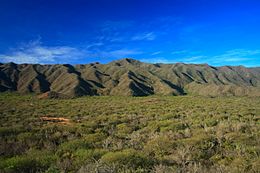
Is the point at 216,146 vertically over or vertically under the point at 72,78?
under

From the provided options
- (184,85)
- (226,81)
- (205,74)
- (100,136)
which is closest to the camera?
(100,136)

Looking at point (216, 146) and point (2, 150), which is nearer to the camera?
point (2, 150)

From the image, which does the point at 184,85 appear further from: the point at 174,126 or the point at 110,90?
the point at 174,126

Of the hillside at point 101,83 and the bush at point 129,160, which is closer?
the bush at point 129,160

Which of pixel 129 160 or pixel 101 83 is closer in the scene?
pixel 129 160

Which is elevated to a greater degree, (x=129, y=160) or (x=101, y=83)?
(x=101, y=83)

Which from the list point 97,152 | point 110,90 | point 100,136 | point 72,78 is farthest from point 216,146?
point 72,78

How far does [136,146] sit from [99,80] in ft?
398

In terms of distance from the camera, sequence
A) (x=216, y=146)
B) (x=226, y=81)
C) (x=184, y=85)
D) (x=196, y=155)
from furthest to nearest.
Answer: (x=226, y=81) → (x=184, y=85) → (x=216, y=146) → (x=196, y=155)

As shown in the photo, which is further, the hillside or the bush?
the hillside

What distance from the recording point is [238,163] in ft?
23.1

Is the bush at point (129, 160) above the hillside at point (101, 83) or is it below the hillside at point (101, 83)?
below

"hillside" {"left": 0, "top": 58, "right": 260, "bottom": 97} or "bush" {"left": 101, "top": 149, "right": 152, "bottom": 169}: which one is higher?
"hillside" {"left": 0, "top": 58, "right": 260, "bottom": 97}

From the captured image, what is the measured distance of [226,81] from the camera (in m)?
181
